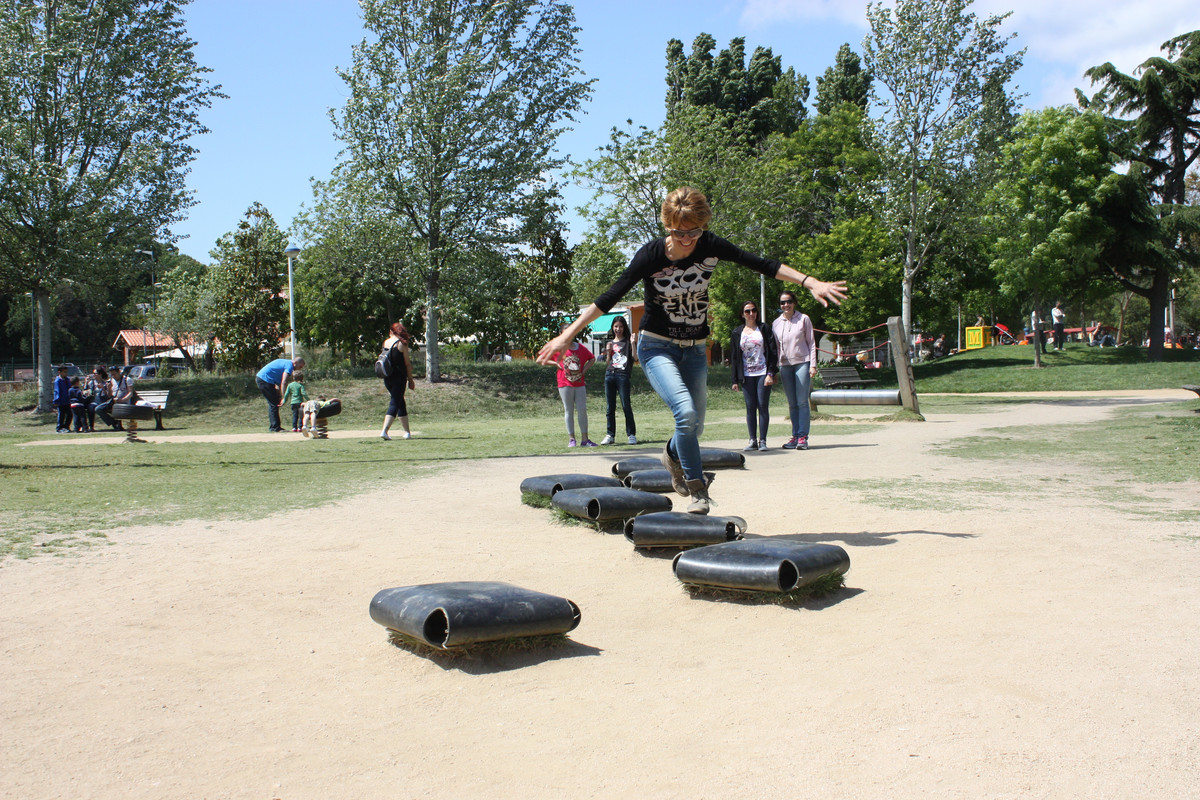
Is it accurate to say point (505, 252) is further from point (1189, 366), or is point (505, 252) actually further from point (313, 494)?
point (1189, 366)

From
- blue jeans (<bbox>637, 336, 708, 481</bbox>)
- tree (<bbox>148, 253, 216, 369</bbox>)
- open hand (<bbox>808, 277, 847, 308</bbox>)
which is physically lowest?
blue jeans (<bbox>637, 336, 708, 481</bbox>)

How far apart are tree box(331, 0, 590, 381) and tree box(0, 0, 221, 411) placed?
5539mm

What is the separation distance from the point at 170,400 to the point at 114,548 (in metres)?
A: 23.5

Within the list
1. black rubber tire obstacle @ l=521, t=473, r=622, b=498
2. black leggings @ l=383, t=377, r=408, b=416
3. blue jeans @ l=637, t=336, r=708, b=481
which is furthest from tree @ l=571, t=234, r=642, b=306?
blue jeans @ l=637, t=336, r=708, b=481

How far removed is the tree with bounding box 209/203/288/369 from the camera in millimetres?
47375

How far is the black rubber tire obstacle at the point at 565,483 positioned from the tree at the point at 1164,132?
139 feet

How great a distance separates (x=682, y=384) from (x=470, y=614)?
8.84ft

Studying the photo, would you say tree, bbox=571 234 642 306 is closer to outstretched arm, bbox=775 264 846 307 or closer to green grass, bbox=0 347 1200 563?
green grass, bbox=0 347 1200 563

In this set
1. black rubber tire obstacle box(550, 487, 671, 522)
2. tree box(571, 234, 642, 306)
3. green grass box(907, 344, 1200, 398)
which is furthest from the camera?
tree box(571, 234, 642, 306)

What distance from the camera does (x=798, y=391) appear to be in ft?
41.4

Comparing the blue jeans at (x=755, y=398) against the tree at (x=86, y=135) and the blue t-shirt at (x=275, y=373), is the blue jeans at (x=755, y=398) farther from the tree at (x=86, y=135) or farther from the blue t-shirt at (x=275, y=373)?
the tree at (x=86, y=135)

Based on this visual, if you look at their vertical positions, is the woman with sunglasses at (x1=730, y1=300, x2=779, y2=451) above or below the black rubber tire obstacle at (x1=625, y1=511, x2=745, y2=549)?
above

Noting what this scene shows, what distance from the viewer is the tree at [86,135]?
1016 inches

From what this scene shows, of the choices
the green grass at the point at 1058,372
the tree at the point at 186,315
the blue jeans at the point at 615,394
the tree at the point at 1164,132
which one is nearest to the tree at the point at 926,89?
the green grass at the point at 1058,372
